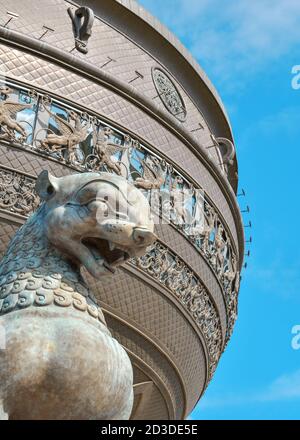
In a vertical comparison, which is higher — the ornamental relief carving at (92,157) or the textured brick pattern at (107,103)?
the textured brick pattern at (107,103)

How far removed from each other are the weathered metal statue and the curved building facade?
5.35m

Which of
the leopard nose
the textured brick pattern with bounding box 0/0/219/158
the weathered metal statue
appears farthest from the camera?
the textured brick pattern with bounding box 0/0/219/158

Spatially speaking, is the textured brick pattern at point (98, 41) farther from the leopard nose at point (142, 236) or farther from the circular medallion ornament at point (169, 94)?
the leopard nose at point (142, 236)

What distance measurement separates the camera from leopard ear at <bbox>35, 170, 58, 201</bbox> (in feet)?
12.9

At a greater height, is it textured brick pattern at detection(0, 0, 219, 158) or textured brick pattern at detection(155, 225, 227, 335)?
textured brick pattern at detection(0, 0, 219, 158)

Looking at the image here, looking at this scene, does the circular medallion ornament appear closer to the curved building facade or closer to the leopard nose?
the curved building facade

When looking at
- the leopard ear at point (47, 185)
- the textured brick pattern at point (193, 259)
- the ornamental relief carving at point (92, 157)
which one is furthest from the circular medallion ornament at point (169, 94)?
the leopard ear at point (47, 185)

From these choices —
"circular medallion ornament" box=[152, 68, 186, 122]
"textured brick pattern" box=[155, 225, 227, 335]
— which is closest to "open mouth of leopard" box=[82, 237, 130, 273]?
"textured brick pattern" box=[155, 225, 227, 335]

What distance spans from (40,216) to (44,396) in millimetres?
846

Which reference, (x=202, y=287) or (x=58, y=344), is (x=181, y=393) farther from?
(x=58, y=344)

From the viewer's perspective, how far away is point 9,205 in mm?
9180

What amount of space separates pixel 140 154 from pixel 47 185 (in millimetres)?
6372

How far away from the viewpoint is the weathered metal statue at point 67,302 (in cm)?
342

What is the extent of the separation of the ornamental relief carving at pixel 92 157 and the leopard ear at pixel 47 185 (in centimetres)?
526
